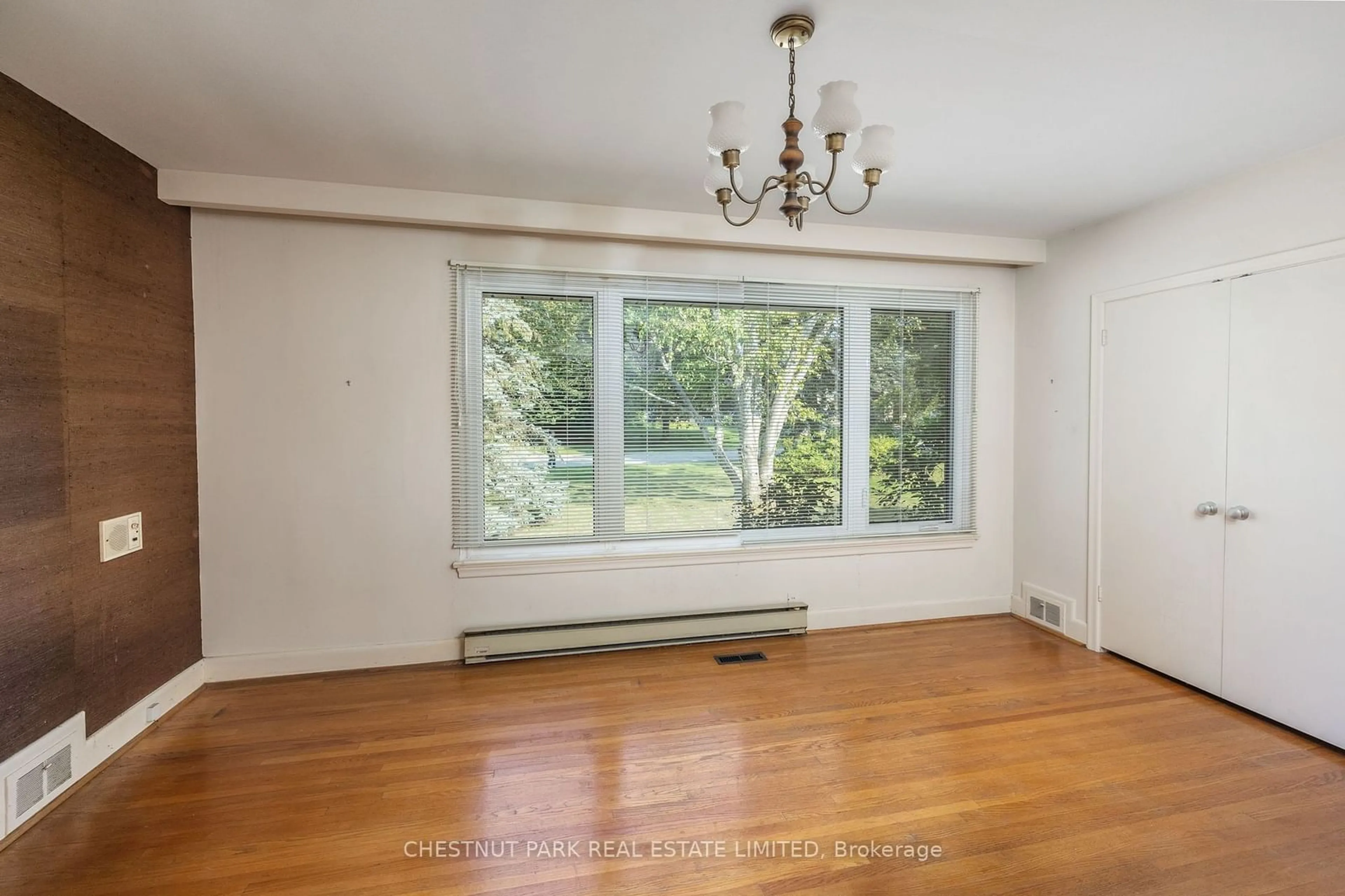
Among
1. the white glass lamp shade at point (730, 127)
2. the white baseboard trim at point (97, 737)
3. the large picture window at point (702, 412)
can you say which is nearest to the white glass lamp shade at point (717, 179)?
the white glass lamp shade at point (730, 127)

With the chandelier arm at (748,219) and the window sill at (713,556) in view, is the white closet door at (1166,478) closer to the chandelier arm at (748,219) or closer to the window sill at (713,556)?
the window sill at (713,556)

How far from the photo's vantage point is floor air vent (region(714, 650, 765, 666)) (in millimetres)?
3230

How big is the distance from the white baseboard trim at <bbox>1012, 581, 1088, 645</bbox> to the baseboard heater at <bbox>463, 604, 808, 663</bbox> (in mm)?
1564

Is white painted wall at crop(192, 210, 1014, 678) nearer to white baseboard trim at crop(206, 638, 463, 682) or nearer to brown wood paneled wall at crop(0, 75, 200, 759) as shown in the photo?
white baseboard trim at crop(206, 638, 463, 682)

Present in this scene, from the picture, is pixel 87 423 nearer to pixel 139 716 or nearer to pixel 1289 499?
pixel 139 716

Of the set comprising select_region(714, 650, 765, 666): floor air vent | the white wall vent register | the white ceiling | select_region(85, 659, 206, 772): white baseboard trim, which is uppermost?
the white ceiling

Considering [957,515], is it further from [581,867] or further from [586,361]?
[581,867]

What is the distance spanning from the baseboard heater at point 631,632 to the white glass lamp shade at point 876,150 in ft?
8.45

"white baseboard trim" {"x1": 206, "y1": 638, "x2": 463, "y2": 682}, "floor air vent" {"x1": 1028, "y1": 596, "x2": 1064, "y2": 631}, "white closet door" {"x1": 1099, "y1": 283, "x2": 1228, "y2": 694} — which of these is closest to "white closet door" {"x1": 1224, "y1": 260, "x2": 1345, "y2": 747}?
"white closet door" {"x1": 1099, "y1": 283, "x2": 1228, "y2": 694}

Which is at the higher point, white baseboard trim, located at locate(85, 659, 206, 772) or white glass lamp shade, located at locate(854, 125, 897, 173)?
white glass lamp shade, located at locate(854, 125, 897, 173)

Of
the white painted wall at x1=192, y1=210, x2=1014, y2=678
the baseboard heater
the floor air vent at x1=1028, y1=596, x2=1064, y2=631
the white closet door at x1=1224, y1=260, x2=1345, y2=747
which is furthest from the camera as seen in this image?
the floor air vent at x1=1028, y1=596, x2=1064, y2=631

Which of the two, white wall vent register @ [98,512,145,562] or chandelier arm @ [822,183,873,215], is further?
white wall vent register @ [98,512,145,562]

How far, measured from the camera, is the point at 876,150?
1.73 meters

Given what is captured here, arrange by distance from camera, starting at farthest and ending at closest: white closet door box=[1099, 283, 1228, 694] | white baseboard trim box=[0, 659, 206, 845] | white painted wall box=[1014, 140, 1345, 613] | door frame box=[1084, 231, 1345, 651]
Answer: door frame box=[1084, 231, 1345, 651]
white closet door box=[1099, 283, 1228, 694]
white painted wall box=[1014, 140, 1345, 613]
white baseboard trim box=[0, 659, 206, 845]
